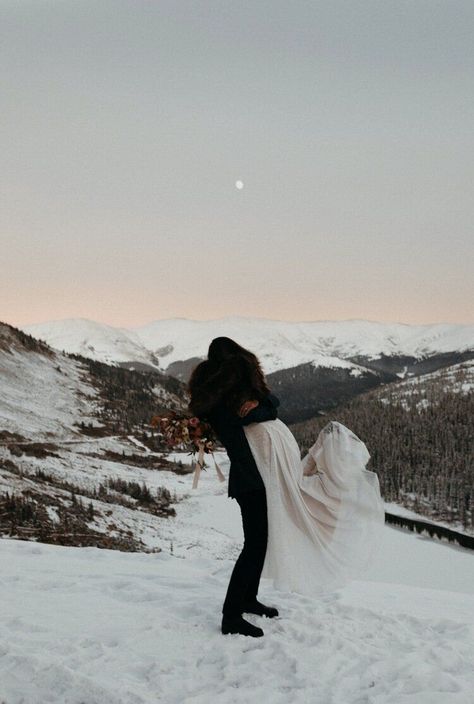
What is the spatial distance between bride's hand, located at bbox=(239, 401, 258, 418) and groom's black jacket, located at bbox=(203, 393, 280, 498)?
0.04 metres

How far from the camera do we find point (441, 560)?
66.1 meters

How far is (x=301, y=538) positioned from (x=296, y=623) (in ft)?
3.70

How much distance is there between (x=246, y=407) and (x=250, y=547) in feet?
5.63

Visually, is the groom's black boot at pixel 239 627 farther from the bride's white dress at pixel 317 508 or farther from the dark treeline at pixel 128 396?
the dark treeline at pixel 128 396

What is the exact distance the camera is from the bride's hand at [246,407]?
20.2ft

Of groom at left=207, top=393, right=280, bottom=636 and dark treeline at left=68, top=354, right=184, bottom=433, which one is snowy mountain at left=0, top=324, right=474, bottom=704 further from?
dark treeline at left=68, top=354, right=184, bottom=433

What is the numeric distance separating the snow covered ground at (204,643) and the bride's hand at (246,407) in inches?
104

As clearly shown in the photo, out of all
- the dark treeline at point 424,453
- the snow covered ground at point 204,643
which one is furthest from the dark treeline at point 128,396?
the snow covered ground at point 204,643

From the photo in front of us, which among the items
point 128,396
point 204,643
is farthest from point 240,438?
point 128,396

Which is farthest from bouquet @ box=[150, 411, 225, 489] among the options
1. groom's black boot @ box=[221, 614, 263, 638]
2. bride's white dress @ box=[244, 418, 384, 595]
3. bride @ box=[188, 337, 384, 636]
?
groom's black boot @ box=[221, 614, 263, 638]

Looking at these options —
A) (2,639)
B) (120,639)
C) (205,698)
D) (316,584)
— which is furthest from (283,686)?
(2,639)

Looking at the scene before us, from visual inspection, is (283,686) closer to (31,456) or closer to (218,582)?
(218,582)

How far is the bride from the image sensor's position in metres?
6.18

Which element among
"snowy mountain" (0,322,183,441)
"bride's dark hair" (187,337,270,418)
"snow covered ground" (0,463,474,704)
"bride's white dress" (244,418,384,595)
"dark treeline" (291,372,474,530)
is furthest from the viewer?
"dark treeline" (291,372,474,530)
